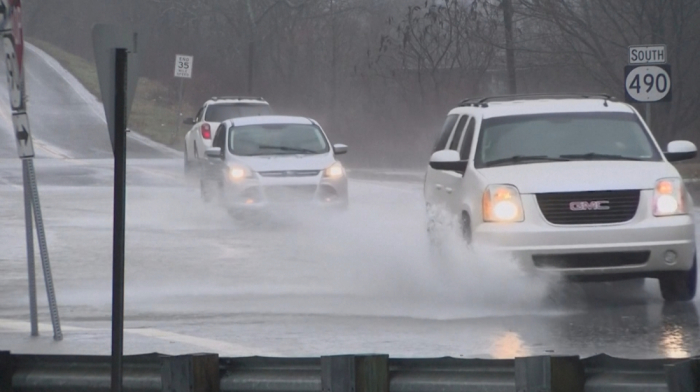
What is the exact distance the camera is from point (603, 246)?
34.1 feet

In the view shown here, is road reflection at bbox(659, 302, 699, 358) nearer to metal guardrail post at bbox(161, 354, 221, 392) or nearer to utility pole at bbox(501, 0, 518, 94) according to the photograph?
metal guardrail post at bbox(161, 354, 221, 392)

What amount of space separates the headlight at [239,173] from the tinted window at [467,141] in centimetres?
778

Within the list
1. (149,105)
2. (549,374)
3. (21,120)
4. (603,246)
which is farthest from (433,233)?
(149,105)

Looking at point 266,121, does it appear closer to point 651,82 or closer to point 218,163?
point 218,163

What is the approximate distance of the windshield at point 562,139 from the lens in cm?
1141

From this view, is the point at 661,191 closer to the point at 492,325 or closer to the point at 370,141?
the point at 492,325

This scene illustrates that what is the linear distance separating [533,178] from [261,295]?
2.97 meters

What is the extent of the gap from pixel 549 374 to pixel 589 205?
5.72 meters

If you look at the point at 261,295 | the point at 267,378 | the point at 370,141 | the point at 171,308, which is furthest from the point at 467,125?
the point at 370,141

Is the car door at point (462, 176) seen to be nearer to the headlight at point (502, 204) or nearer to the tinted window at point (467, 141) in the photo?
the tinted window at point (467, 141)

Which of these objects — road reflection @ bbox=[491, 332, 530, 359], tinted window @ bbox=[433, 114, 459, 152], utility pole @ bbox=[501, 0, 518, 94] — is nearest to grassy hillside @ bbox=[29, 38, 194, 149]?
utility pole @ bbox=[501, 0, 518, 94]

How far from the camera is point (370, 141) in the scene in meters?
45.7

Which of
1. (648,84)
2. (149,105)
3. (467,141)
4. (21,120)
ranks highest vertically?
(149,105)

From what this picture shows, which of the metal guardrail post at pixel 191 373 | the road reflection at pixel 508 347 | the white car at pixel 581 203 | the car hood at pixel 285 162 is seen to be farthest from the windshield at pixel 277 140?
the metal guardrail post at pixel 191 373
